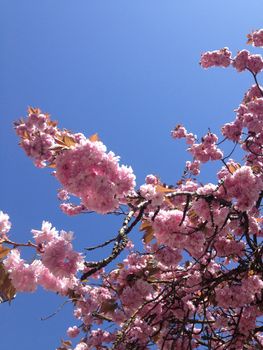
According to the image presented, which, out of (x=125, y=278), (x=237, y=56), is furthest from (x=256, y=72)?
(x=125, y=278)

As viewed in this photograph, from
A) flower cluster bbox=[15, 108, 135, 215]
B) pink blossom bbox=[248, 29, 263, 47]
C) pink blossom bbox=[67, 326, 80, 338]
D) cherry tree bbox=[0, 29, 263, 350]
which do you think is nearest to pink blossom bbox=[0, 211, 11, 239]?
cherry tree bbox=[0, 29, 263, 350]

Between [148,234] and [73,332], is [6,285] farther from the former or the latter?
[73,332]

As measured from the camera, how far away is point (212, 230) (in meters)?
3.86

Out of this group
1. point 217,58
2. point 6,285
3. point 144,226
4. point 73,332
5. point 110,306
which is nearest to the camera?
point 6,285

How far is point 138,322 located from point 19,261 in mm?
2321

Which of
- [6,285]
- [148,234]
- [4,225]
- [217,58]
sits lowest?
[6,285]

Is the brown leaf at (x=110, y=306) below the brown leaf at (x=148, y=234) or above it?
below

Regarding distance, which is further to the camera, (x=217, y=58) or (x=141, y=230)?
(x=217, y=58)

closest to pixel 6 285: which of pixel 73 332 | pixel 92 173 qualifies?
pixel 92 173

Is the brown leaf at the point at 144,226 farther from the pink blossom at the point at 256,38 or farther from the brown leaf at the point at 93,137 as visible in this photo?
the pink blossom at the point at 256,38

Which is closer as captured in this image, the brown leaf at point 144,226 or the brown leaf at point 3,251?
the brown leaf at point 3,251

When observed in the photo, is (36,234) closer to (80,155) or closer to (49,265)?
(49,265)

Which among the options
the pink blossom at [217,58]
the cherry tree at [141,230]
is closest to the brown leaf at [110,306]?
the cherry tree at [141,230]

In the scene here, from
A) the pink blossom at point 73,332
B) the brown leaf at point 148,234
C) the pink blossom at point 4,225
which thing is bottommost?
the pink blossom at point 4,225
